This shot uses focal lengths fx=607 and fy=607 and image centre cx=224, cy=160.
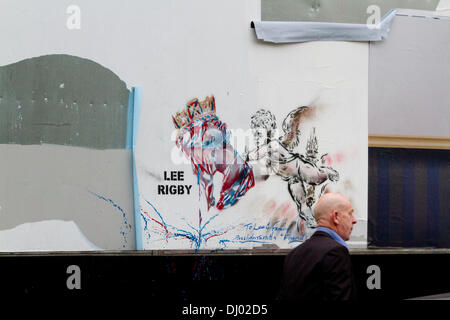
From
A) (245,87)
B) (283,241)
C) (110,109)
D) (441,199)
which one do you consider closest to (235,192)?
(283,241)

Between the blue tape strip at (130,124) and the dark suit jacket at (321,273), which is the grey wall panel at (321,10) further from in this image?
the dark suit jacket at (321,273)

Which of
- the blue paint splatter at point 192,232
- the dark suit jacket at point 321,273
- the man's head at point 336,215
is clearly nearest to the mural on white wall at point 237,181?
the blue paint splatter at point 192,232

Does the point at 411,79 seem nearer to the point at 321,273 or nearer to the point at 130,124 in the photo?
the point at 130,124

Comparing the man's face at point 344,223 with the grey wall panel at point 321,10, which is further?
the grey wall panel at point 321,10

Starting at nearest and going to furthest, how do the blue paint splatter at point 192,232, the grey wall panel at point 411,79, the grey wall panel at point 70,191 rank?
the grey wall panel at point 70,191 → the blue paint splatter at point 192,232 → the grey wall panel at point 411,79

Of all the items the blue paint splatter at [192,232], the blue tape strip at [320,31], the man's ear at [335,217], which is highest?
the blue tape strip at [320,31]

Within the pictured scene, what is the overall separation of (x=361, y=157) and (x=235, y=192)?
1.05 metres

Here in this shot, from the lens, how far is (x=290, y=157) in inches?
187

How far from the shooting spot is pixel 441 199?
4922mm

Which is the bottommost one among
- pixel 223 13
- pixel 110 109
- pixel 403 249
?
pixel 403 249

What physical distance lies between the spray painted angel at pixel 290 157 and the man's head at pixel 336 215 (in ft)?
5.45

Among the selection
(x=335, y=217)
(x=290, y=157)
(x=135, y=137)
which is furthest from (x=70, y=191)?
(x=335, y=217)

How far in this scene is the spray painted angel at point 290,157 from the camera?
4.72 meters

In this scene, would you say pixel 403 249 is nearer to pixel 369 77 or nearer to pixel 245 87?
pixel 369 77
